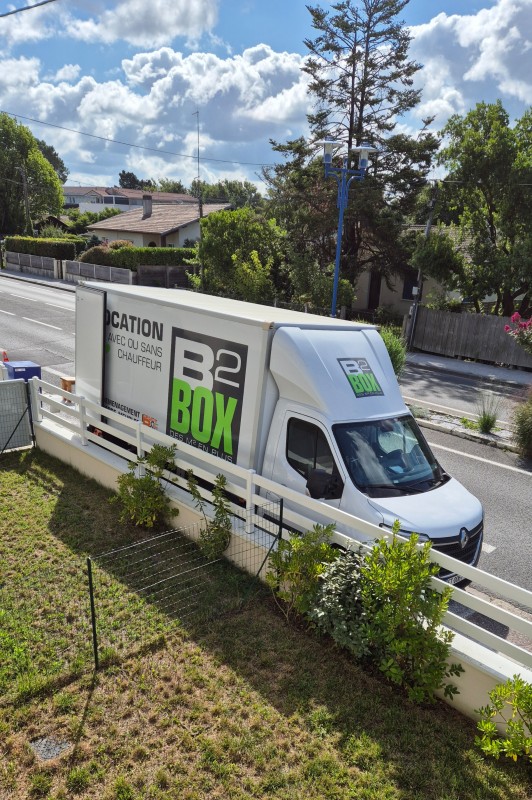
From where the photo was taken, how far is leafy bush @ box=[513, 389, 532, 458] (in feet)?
39.1

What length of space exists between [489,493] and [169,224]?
4064 cm

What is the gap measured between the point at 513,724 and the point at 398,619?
106cm

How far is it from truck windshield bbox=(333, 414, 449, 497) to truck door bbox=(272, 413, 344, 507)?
0.18 m

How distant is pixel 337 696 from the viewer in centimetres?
493

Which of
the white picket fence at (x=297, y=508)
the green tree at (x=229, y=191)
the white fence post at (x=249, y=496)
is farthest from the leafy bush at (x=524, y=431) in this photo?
the green tree at (x=229, y=191)

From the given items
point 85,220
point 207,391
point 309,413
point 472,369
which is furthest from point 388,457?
point 85,220

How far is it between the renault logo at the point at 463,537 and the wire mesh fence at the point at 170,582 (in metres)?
1.99

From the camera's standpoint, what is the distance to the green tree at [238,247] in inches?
1065

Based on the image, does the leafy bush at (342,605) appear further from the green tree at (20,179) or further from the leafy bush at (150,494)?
the green tree at (20,179)

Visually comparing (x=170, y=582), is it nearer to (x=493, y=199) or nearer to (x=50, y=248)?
(x=493, y=199)

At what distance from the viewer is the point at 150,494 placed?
24.7ft

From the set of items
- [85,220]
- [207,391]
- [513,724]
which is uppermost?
[85,220]

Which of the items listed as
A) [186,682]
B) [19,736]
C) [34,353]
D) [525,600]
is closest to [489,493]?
[525,600]

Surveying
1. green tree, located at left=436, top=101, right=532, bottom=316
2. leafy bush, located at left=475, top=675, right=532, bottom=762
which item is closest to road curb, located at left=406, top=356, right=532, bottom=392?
green tree, located at left=436, top=101, right=532, bottom=316
